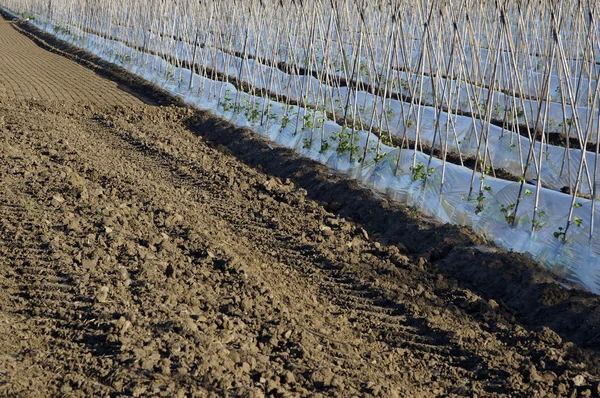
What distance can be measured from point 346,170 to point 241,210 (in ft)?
6.30

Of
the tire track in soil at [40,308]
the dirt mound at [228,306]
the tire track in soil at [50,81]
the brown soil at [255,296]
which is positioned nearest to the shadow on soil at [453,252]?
the brown soil at [255,296]

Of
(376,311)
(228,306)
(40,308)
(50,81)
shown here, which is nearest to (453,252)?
(376,311)

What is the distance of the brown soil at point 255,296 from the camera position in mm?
3535

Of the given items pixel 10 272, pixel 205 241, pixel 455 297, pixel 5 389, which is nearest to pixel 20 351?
pixel 5 389

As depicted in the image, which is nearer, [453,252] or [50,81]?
[453,252]

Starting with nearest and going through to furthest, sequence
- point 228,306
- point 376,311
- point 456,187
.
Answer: point 228,306 < point 376,311 < point 456,187

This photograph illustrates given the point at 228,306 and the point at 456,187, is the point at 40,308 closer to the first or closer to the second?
the point at 228,306

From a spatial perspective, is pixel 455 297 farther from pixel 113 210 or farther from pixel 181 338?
pixel 113 210

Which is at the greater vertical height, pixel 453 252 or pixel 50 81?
pixel 453 252

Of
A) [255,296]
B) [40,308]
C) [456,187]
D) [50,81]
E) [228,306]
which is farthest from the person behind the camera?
[50,81]

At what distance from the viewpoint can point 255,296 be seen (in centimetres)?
457

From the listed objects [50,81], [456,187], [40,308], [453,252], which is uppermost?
[456,187]

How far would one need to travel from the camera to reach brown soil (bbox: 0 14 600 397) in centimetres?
354

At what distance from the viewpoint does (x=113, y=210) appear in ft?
19.5
